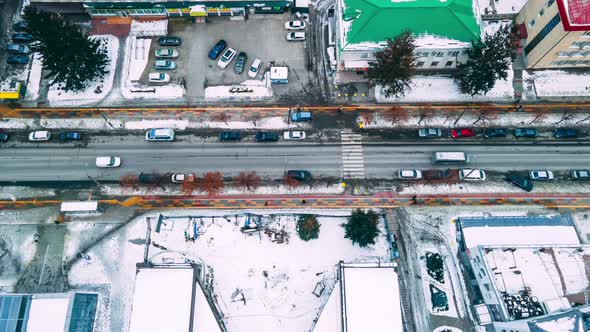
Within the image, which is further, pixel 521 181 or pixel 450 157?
pixel 450 157

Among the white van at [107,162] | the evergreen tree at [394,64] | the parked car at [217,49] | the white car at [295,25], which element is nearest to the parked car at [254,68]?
the parked car at [217,49]

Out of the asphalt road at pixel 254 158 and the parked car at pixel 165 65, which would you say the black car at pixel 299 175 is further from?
the parked car at pixel 165 65

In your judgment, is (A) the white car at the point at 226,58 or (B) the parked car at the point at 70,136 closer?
(B) the parked car at the point at 70,136

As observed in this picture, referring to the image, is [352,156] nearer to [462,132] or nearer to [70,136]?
[462,132]

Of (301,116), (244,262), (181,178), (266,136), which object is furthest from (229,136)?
(244,262)

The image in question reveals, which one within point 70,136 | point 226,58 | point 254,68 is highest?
point 226,58

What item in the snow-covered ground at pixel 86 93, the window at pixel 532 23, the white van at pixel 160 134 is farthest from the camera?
the snow-covered ground at pixel 86 93

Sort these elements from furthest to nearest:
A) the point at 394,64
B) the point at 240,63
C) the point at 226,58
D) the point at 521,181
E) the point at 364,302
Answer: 1. the point at 226,58
2. the point at 240,63
3. the point at 521,181
4. the point at 394,64
5. the point at 364,302
